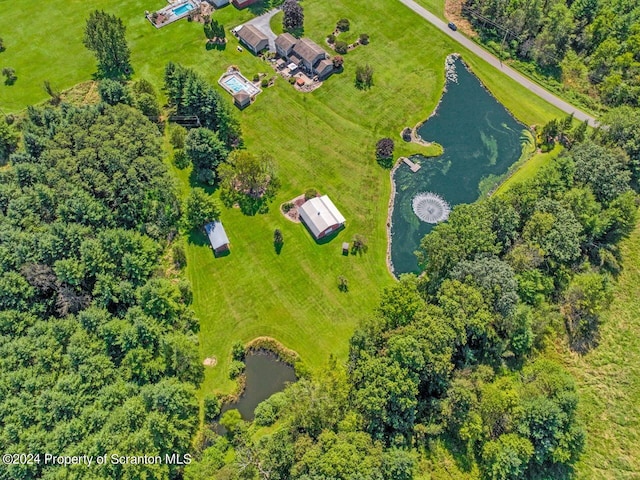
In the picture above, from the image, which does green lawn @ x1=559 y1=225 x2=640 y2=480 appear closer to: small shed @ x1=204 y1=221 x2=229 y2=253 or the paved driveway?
small shed @ x1=204 y1=221 x2=229 y2=253

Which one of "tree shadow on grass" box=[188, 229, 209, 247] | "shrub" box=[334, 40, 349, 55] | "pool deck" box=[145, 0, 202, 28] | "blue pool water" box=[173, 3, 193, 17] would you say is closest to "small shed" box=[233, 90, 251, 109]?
"shrub" box=[334, 40, 349, 55]

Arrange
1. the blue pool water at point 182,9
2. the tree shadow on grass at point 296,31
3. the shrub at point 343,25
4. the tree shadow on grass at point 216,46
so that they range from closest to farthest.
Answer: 1. the tree shadow on grass at point 216,46
2. the tree shadow on grass at point 296,31
3. the shrub at point 343,25
4. the blue pool water at point 182,9

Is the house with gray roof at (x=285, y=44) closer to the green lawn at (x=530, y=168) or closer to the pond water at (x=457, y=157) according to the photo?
the pond water at (x=457, y=157)

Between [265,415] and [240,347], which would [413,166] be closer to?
[240,347]

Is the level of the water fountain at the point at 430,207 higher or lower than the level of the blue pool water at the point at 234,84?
lower

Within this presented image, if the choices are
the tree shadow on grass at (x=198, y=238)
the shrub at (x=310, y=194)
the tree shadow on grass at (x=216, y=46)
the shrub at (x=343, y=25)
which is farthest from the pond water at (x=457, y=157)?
the tree shadow on grass at (x=216, y=46)

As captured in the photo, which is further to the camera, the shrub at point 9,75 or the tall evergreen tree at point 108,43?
the shrub at point 9,75

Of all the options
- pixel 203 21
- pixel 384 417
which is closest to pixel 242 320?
pixel 384 417

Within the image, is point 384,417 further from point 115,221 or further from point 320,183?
point 115,221
